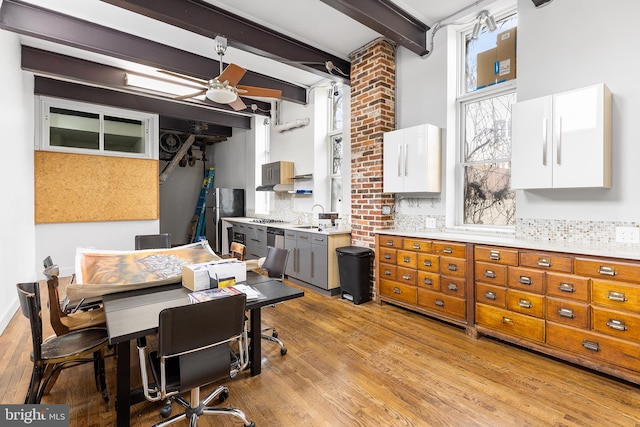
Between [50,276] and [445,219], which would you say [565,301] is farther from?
[50,276]

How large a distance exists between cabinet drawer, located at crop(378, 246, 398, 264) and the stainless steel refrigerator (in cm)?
459

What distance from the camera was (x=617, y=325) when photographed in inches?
89.5

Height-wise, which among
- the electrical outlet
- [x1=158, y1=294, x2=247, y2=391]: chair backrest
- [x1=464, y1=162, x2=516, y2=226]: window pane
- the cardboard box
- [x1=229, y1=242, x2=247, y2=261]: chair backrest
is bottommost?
[x1=158, y1=294, x2=247, y2=391]: chair backrest

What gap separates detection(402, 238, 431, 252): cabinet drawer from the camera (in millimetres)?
3479

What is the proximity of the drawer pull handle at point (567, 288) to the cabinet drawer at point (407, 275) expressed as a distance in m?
1.37

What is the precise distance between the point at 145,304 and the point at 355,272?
2645mm

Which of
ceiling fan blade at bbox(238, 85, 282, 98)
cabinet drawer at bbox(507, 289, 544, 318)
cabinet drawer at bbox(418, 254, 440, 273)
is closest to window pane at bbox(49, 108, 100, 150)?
ceiling fan blade at bbox(238, 85, 282, 98)

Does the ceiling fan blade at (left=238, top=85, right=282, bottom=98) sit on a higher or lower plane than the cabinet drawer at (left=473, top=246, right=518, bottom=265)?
higher

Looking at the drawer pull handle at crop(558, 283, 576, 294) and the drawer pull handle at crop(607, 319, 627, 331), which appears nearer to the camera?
the drawer pull handle at crop(607, 319, 627, 331)

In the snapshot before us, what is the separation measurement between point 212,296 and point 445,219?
293 cm

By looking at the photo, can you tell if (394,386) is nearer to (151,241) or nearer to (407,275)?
(407,275)

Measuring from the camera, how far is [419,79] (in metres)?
4.11

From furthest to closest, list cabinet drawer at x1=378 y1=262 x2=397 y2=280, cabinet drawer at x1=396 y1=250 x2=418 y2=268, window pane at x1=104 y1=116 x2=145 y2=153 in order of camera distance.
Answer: window pane at x1=104 y1=116 x2=145 y2=153
cabinet drawer at x1=378 y1=262 x2=397 y2=280
cabinet drawer at x1=396 y1=250 x2=418 y2=268

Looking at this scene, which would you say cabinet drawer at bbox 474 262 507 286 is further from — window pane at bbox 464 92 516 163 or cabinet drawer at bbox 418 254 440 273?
window pane at bbox 464 92 516 163
